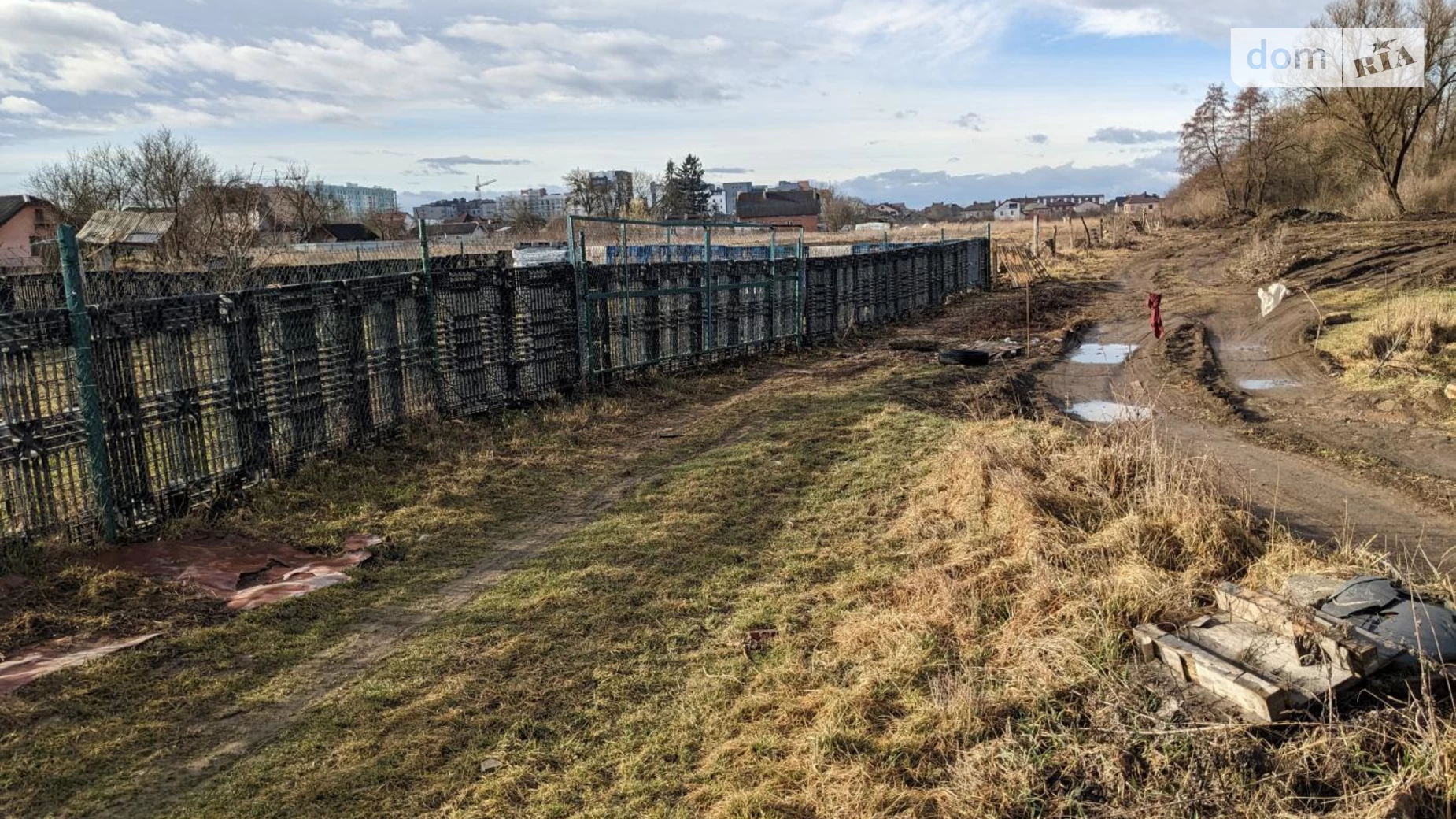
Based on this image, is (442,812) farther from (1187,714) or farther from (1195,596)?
(1195,596)

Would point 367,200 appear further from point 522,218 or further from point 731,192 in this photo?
point 731,192

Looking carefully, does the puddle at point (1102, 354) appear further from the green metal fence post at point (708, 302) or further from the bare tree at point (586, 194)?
the bare tree at point (586, 194)

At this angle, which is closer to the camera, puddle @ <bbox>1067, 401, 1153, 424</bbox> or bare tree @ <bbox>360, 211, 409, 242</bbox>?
puddle @ <bbox>1067, 401, 1153, 424</bbox>

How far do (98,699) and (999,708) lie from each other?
442 centimetres

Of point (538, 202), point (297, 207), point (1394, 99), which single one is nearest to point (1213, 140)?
point (1394, 99)

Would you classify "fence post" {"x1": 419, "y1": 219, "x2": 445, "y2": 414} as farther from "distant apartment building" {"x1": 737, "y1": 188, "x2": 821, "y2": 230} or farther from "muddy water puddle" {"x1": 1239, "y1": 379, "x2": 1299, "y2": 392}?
"distant apartment building" {"x1": 737, "y1": 188, "x2": 821, "y2": 230}

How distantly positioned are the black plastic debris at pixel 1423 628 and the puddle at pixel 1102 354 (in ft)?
40.8

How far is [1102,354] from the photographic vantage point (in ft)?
56.5

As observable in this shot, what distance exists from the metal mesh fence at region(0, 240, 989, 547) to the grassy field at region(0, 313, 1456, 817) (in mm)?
737

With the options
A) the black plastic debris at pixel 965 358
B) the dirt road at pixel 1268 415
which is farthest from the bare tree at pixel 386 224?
the black plastic debris at pixel 965 358

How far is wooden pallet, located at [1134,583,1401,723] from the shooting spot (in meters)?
3.67

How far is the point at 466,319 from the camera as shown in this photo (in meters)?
10.5

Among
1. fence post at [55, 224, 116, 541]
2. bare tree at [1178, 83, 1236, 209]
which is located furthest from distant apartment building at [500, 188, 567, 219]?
fence post at [55, 224, 116, 541]

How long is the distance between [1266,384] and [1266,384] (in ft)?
0.04
